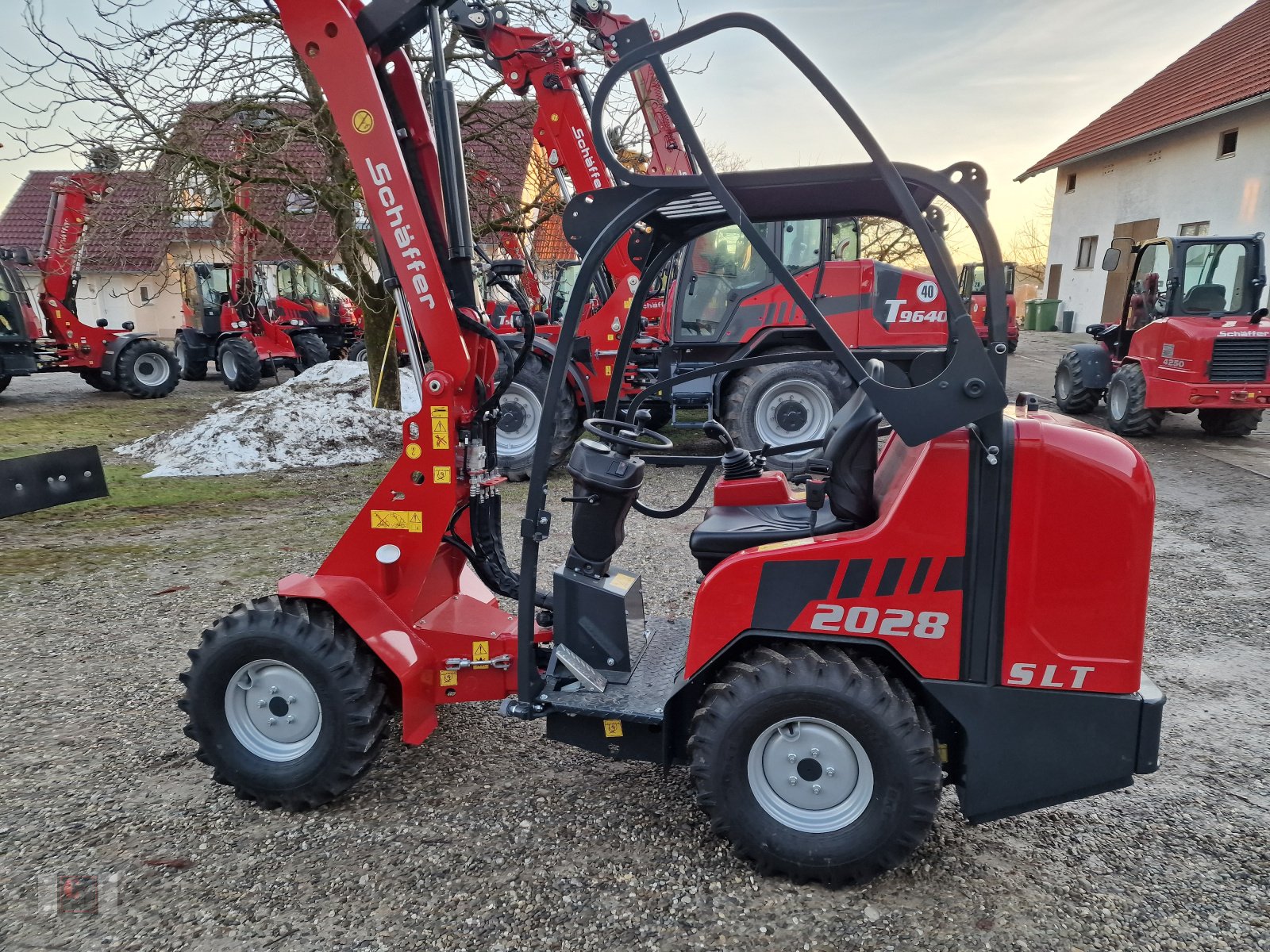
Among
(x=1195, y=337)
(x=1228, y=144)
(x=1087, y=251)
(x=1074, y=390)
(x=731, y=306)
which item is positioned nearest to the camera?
(x=731, y=306)

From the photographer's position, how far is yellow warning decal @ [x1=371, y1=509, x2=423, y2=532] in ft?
10.6

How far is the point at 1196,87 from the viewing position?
19.9m

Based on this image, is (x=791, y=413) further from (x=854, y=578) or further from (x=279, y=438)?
(x=854, y=578)

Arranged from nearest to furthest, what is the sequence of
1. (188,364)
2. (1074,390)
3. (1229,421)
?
1. (1229,421)
2. (1074,390)
3. (188,364)

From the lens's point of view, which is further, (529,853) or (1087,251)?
(1087,251)

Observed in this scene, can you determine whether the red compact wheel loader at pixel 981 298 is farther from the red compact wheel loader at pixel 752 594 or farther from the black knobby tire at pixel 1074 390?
the black knobby tire at pixel 1074 390

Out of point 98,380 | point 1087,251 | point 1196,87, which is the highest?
point 1196,87

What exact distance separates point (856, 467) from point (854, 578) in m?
0.38

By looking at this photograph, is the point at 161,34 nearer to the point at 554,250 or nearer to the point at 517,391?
the point at 517,391

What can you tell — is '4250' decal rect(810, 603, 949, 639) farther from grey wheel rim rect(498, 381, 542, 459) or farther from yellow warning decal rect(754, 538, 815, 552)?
grey wheel rim rect(498, 381, 542, 459)

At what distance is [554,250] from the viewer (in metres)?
13.5

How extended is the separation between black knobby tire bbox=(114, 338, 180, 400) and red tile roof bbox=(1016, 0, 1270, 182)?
69.7 feet

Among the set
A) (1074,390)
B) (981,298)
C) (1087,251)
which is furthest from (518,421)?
(1087,251)

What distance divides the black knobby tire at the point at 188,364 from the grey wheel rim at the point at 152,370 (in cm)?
250
